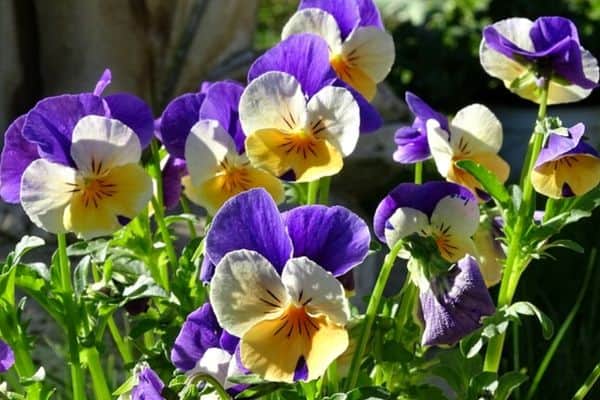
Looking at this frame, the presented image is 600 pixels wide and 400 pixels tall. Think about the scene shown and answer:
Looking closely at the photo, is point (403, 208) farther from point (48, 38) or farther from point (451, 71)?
point (451, 71)

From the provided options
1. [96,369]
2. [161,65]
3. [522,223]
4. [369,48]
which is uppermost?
[369,48]

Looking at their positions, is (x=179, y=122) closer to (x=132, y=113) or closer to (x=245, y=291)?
(x=132, y=113)

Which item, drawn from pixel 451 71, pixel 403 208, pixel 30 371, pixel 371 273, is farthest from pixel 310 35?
pixel 451 71

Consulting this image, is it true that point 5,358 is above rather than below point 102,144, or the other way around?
below

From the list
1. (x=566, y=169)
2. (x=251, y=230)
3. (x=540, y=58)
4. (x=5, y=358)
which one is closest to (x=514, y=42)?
(x=540, y=58)

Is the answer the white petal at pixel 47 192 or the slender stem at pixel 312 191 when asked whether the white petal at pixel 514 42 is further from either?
the white petal at pixel 47 192

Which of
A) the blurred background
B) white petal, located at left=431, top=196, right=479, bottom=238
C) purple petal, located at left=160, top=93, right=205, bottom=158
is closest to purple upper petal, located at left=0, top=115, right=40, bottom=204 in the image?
purple petal, located at left=160, top=93, right=205, bottom=158

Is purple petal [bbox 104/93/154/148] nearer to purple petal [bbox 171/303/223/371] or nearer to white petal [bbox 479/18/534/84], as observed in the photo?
purple petal [bbox 171/303/223/371]

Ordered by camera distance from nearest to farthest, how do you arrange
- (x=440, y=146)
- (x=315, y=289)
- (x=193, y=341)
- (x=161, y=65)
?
(x=315, y=289) < (x=193, y=341) < (x=440, y=146) < (x=161, y=65)
